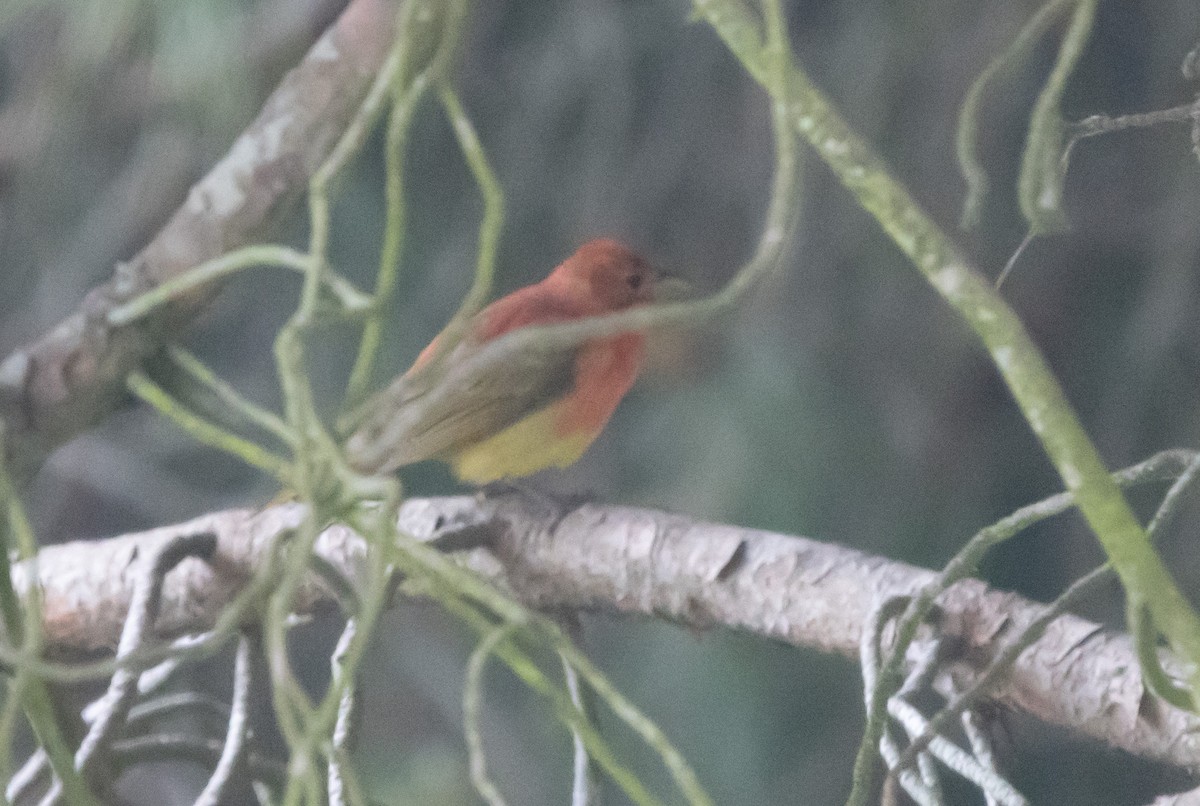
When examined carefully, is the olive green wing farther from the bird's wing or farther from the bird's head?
the bird's head

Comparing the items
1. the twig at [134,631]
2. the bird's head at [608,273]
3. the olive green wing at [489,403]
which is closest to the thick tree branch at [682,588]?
the twig at [134,631]

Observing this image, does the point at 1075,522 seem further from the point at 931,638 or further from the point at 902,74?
the point at 931,638

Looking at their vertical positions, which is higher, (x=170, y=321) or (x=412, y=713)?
(x=170, y=321)

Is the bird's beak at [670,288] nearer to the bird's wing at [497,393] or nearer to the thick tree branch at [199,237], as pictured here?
the bird's wing at [497,393]

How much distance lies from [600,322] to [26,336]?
1.68 meters

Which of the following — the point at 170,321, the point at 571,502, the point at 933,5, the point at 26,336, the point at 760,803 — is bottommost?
the point at 760,803

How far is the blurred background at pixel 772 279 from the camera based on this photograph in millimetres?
1646

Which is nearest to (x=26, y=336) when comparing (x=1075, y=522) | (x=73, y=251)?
(x=73, y=251)

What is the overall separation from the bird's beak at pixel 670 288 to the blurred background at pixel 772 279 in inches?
2.6

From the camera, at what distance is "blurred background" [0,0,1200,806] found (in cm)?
165

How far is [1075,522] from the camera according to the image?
1.81 m

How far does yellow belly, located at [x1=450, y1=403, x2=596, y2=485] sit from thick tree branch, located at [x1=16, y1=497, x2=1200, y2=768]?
1.48 ft

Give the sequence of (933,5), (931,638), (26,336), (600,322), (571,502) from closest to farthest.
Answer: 1. (600,322)
2. (931,638)
3. (571,502)
4. (933,5)
5. (26,336)

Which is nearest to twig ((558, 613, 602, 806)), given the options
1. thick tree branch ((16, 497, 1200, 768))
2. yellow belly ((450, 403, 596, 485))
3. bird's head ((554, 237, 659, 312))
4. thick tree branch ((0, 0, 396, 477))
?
thick tree branch ((16, 497, 1200, 768))
